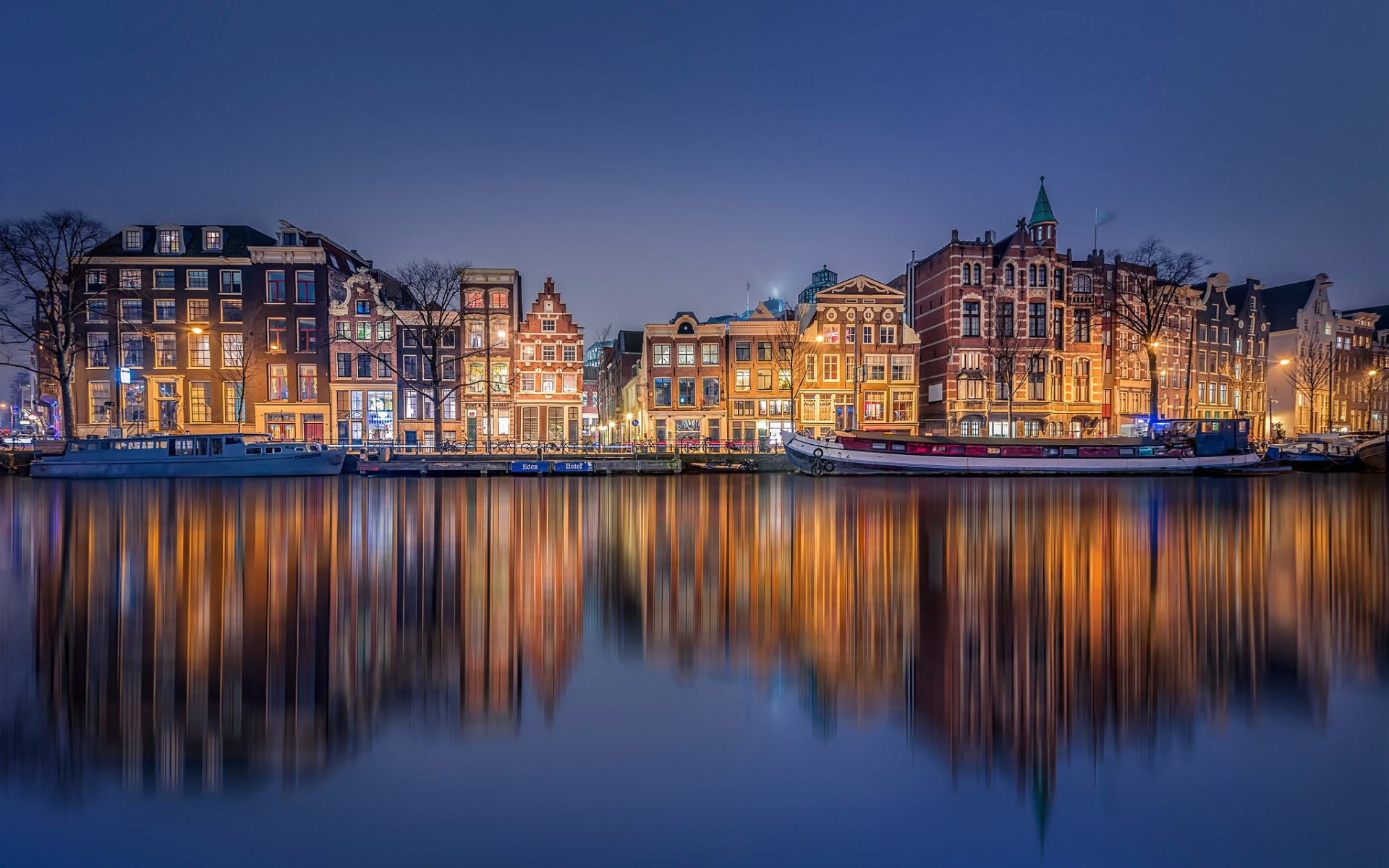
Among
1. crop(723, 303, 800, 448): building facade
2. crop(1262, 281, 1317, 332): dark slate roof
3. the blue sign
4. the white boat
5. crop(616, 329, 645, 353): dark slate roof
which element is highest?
crop(1262, 281, 1317, 332): dark slate roof

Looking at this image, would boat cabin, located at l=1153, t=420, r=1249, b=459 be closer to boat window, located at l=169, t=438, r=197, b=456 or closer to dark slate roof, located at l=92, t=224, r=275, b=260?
boat window, located at l=169, t=438, r=197, b=456

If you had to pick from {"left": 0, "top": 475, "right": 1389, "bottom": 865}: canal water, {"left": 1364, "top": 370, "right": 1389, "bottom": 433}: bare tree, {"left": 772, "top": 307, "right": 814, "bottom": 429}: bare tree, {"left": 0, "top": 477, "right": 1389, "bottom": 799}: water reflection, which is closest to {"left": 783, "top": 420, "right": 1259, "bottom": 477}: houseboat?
{"left": 772, "top": 307, "right": 814, "bottom": 429}: bare tree

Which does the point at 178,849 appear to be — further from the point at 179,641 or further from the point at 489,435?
the point at 489,435

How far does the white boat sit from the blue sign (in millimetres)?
16416

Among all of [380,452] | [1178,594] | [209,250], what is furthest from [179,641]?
[209,250]

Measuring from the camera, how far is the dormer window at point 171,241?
183 ft

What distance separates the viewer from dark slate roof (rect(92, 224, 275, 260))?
55.2 m

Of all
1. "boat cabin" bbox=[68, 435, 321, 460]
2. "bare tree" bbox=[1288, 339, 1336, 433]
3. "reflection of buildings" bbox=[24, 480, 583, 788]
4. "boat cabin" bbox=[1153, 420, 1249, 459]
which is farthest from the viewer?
"bare tree" bbox=[1288, 339, 1336, 433]

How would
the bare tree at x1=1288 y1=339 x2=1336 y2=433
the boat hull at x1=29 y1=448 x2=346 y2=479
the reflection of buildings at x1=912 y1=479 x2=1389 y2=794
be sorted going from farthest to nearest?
the bare tree at x1=1288 y1=339 x2=1336 y2=433, the boat hull at x1=29 y1=448 x2=346 y2=479, the reflection of buildings at x1=912 y1=479 x2=1389 y2=794

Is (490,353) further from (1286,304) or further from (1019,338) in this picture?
(1286,304)

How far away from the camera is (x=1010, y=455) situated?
41469 mm

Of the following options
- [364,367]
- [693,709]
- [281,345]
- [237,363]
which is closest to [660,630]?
[693,709]

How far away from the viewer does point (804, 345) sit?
2203 inches

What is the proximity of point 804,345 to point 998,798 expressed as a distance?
173ft
